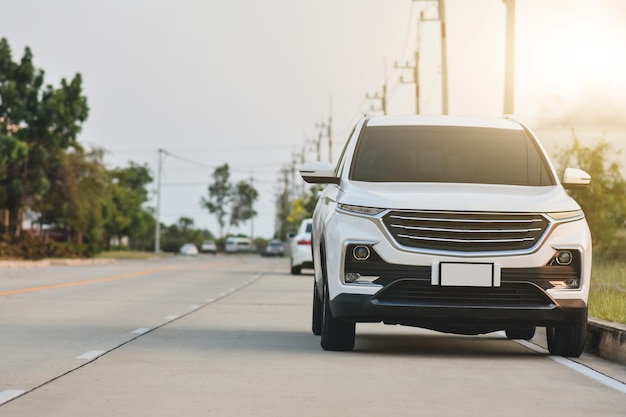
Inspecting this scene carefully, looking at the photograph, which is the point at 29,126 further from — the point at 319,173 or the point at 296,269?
the point at 319,173

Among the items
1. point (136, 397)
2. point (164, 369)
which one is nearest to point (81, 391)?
point (136, 397)

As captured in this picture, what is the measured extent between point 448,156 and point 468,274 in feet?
6.21

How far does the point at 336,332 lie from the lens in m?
11.6

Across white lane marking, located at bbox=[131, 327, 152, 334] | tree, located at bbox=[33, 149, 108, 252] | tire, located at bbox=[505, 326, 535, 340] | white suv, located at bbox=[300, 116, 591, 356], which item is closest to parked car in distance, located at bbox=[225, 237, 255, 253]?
tree, located at bbox=[33, 149, 108, 252]

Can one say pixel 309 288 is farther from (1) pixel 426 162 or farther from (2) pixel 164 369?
(2) pixel 164 369

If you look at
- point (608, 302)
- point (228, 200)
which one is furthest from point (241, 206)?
point (608, 302)

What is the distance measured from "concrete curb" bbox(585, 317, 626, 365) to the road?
0.26m

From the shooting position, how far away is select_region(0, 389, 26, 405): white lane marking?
26.4 feet

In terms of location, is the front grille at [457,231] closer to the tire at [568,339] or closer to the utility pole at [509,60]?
the tire at [568,339]

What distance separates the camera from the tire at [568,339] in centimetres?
1141

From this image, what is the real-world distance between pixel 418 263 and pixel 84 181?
5367 centimetres

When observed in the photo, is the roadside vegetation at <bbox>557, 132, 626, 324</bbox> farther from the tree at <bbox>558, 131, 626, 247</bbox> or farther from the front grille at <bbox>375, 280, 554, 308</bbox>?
the front grille at <bbox>375, 280, 554, 308</bbox>

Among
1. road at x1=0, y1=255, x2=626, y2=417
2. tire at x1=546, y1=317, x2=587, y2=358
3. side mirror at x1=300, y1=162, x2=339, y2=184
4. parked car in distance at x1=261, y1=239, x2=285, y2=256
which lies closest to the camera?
road at x1=0, y1=255, x2=626, y2=417

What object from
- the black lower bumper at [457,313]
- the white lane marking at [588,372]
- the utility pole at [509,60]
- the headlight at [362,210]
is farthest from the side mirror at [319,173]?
the utility pole at [509,60]
